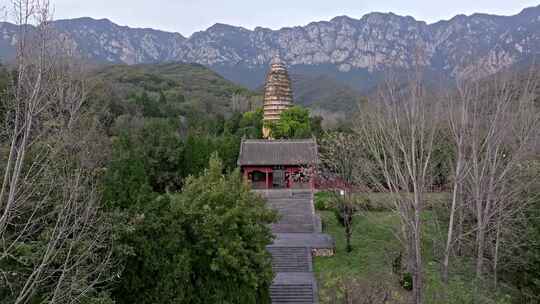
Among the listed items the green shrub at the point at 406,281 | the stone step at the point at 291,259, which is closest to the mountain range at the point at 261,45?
the stone step at the point at 291,259

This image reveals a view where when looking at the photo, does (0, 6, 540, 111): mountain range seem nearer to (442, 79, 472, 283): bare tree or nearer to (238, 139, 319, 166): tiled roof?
(238, 139, 319, 166): tiled roof

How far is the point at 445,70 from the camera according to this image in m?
11.3

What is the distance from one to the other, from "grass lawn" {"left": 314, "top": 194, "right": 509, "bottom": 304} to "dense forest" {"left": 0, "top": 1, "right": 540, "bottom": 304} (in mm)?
96

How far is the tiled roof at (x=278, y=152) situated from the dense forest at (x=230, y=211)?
285 inches

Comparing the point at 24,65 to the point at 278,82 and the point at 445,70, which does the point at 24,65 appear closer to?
the point at 445,70

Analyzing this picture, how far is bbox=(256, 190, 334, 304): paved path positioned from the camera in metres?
14.4

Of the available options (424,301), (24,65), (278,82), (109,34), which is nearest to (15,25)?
(24,65)

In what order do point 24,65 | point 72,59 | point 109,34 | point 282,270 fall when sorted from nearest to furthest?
1. point 24,65
2. point 72,59
3. point 282,270
4. point 109,34

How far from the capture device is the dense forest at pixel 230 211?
562 cm

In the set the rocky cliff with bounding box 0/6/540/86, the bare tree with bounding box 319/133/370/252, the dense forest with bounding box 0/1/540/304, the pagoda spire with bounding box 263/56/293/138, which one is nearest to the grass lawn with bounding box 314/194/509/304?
the dense forest with bounding box 0/1/540/304

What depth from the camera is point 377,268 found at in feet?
51.4

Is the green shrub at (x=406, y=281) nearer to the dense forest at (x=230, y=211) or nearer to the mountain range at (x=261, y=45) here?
the dense forest at (x=230, y=211)

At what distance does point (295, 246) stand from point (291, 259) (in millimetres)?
971

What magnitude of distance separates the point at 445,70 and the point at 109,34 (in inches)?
6074
